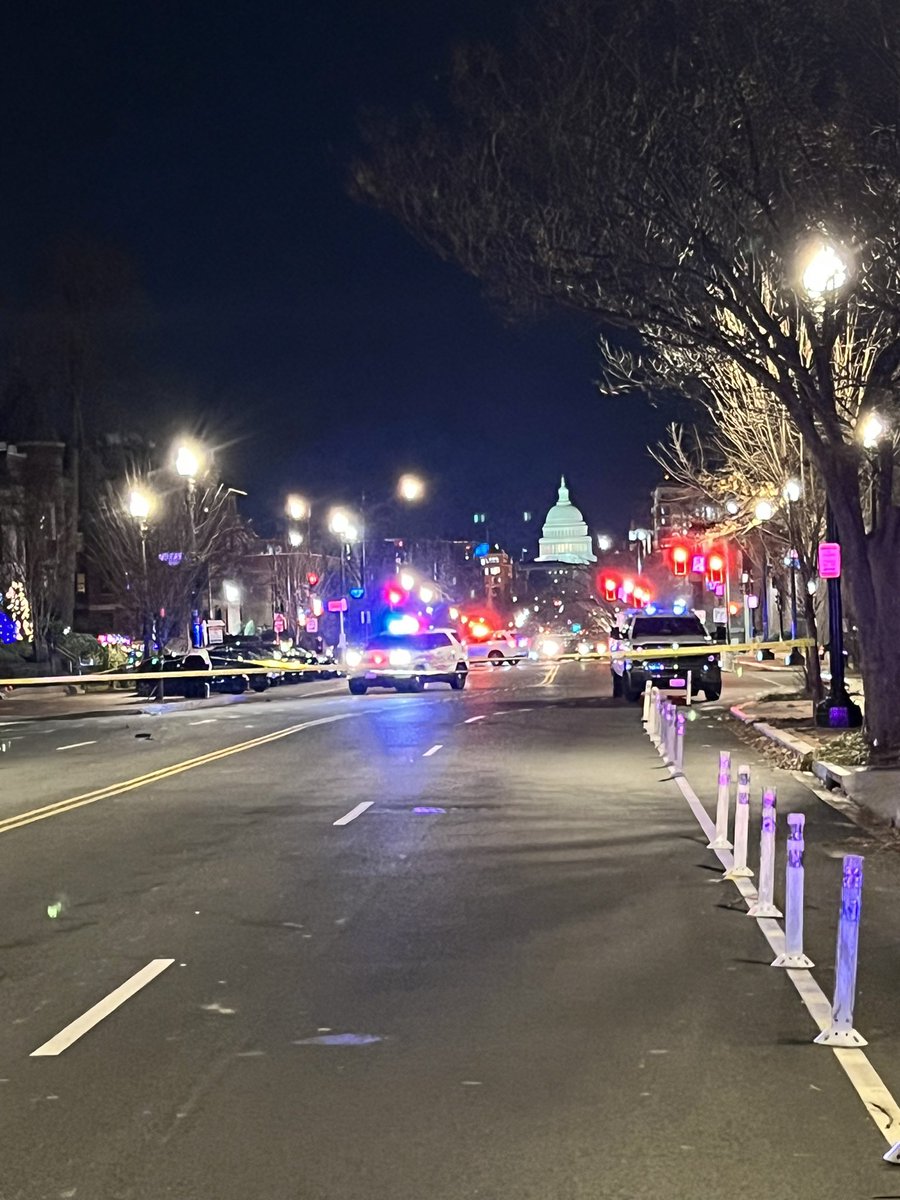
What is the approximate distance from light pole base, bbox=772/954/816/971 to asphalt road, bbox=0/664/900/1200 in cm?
22

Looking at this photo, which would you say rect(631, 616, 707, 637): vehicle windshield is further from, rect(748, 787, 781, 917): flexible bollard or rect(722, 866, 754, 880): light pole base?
rect(748, 787, 781, 917): flexible bollard

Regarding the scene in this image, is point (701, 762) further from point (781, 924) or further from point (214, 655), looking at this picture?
point (214, 655)

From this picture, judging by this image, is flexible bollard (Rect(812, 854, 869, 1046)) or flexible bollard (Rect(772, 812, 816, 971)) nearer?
flexible bollard (Rect(812, 854, 869, 1046))

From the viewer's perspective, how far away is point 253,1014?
6957mm

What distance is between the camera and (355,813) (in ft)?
47.6

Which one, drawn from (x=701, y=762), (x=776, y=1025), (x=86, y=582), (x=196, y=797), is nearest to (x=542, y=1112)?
(x=776, y=1025)

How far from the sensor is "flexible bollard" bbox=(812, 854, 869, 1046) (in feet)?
20.7

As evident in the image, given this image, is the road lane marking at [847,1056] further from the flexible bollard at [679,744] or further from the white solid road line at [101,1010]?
the flexible bollard at [679,744]

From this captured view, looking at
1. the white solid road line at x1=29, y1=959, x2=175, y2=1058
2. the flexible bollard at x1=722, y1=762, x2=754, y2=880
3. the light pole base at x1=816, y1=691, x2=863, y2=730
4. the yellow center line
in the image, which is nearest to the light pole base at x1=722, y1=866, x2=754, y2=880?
the flexible bollard at x1=722, y1=762, x2=754, y2=880

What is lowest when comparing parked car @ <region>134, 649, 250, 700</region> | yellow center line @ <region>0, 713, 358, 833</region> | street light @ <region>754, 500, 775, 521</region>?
yellow center line @ <region>0, 713, 358, 833</region>

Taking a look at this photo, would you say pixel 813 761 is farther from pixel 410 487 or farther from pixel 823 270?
pixel 410 487

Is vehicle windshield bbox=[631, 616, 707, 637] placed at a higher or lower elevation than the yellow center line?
higher

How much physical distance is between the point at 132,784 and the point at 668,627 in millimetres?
A: 19407

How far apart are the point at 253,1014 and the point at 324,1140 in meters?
1.82
